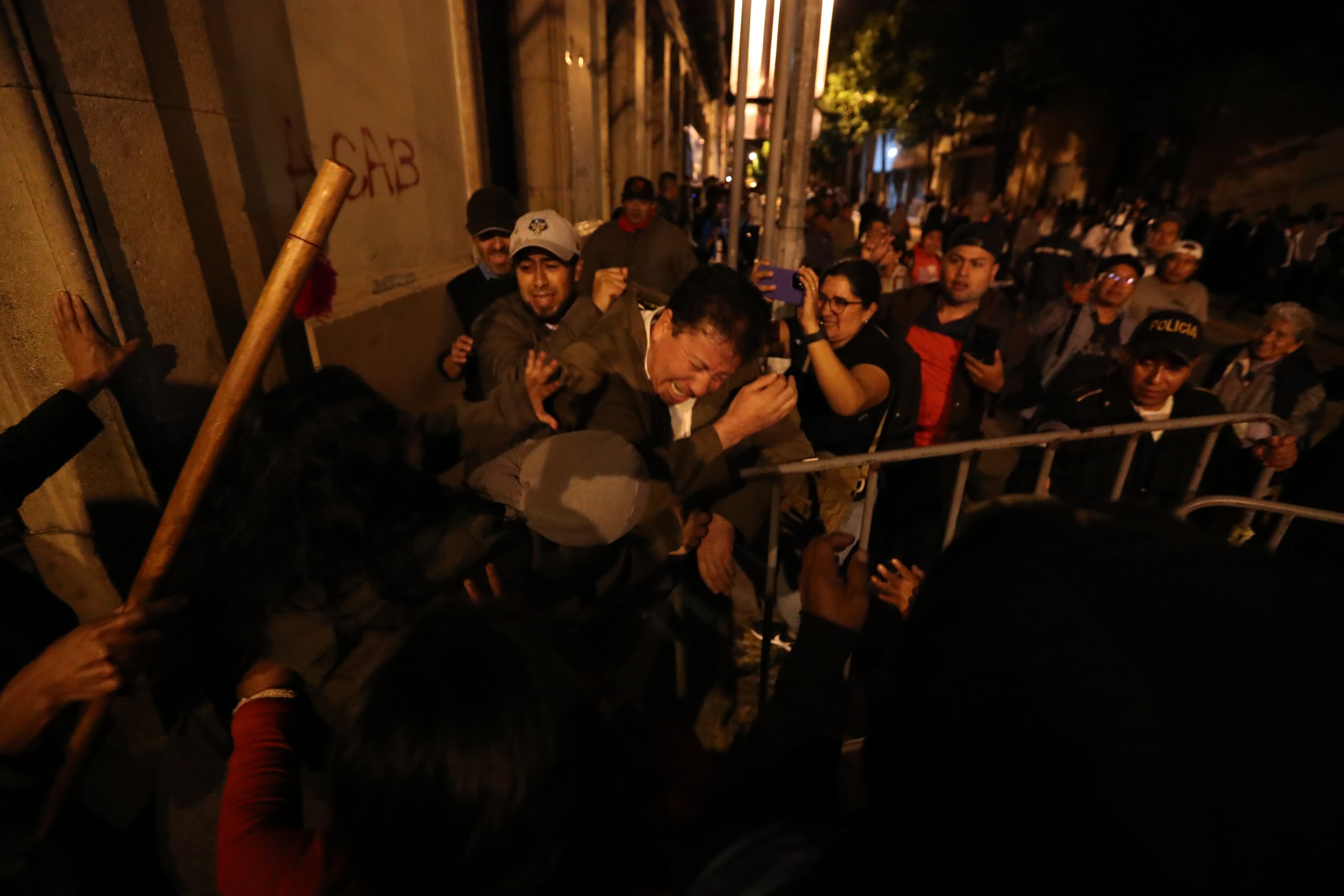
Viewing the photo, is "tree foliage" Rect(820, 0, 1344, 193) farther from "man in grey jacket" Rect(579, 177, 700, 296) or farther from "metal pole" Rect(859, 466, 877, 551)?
"metal pole" Rect(859, 466, 877, 551)

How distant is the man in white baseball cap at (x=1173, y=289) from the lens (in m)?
4.78

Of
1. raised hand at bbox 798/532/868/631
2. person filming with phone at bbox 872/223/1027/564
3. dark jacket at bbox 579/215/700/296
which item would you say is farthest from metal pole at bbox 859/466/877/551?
dark jacket at bbox 579/215/700/296

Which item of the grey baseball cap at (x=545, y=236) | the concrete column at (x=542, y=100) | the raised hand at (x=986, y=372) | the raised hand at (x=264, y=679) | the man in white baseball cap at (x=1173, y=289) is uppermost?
the concrete column at (x=542, y=100)

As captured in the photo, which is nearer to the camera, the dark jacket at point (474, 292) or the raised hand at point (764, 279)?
the raised hand at point (764, 279)

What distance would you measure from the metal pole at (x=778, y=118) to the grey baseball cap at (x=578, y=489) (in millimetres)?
2566

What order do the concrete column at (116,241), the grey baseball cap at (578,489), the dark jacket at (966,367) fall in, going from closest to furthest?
1. the grey baseball cap at (578,489)
2. the concrete column at (116,241)
3. the dark jacket at (966,367)

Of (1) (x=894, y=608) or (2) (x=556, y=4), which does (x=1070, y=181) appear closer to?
(2) (x=556, y=4)

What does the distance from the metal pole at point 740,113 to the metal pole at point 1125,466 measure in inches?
84.8

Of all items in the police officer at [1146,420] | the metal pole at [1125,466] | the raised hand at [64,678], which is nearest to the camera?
the raised hand at [64,678]

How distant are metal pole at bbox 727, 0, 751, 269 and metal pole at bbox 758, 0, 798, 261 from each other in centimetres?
18

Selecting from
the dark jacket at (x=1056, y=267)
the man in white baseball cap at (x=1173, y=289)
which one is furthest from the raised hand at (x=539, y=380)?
the dark jacket at (x=1056, y=267)

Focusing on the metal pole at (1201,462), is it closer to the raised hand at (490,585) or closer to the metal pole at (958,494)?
the metal pole at (958,494)

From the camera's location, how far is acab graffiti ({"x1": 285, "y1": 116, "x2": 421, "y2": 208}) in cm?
323

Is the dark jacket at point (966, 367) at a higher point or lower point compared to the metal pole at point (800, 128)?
lower
